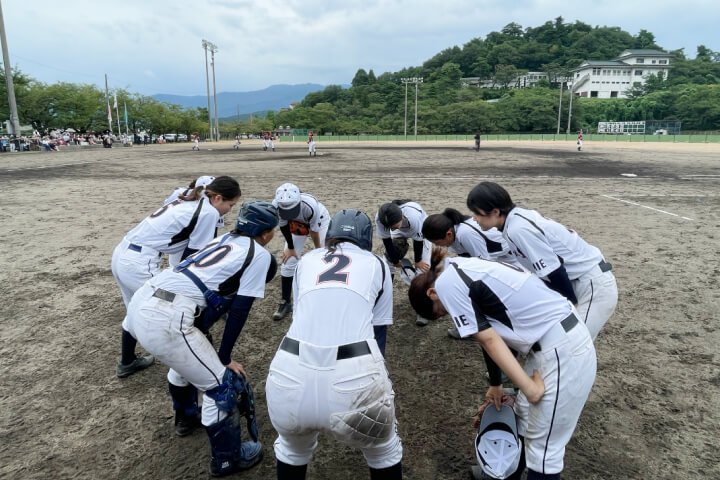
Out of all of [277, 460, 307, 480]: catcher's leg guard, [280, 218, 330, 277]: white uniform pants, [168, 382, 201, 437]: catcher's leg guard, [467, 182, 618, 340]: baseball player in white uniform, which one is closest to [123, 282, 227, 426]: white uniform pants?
[168, 382, 201, 437]: catcher's leg guard

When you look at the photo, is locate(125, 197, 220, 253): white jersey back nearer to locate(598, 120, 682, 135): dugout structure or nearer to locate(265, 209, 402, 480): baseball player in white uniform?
locate(265, 209, 402, 480): baseball player in white uniform

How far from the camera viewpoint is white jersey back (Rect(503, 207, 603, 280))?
3.12 metres

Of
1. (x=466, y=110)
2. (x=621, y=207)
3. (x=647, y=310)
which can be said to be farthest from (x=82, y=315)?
(x=466, y=110)

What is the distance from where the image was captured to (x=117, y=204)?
1318 centimetres

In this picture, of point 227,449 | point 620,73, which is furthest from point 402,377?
point 620,73

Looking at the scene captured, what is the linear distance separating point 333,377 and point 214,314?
50.8 inches

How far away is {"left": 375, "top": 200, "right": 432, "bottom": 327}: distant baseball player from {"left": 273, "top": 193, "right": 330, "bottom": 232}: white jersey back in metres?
0.75

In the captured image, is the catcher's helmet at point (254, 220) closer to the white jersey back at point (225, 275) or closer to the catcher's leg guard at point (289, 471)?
the white jersey back at point (225, 275)

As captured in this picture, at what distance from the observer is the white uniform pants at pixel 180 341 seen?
2.74m

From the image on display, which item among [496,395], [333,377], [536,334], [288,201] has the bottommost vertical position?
[496,395]

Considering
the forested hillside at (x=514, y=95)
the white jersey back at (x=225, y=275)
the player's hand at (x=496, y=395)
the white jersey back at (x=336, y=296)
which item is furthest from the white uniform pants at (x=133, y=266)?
the forested hillside at (x=514, y=95)

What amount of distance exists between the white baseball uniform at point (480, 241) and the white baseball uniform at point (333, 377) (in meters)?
2.26

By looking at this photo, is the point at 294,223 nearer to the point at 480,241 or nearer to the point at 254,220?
the point at 480,241

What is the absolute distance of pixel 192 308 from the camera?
2.83m
